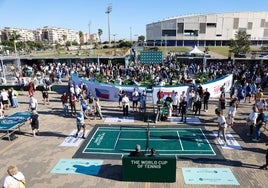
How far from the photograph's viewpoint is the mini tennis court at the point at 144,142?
1191 centimetres

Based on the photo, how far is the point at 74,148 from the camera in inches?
492

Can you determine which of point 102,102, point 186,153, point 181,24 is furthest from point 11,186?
point 181,24

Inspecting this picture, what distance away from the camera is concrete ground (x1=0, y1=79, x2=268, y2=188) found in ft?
31.2

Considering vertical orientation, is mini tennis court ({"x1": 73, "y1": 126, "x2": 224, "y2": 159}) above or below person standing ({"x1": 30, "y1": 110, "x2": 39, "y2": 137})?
below

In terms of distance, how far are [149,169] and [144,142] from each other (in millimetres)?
3837

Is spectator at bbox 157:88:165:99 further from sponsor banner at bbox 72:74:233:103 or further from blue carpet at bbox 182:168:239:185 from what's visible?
blue carpet at bbox 182:168:239:185

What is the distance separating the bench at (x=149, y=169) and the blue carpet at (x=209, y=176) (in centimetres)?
80

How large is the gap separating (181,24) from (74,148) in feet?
325

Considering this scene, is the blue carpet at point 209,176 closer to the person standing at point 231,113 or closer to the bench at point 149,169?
the bench at point 149,169

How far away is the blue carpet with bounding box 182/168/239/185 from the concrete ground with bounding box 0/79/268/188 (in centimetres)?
22

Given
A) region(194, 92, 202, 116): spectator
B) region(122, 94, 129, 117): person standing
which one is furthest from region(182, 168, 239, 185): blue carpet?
region(122, 94, 129, 117): person standing

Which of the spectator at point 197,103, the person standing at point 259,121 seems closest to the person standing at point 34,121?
the spectator at point 197,103

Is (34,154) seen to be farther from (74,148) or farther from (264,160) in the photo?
(264,160)

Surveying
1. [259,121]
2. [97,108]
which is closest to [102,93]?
[97,108]
